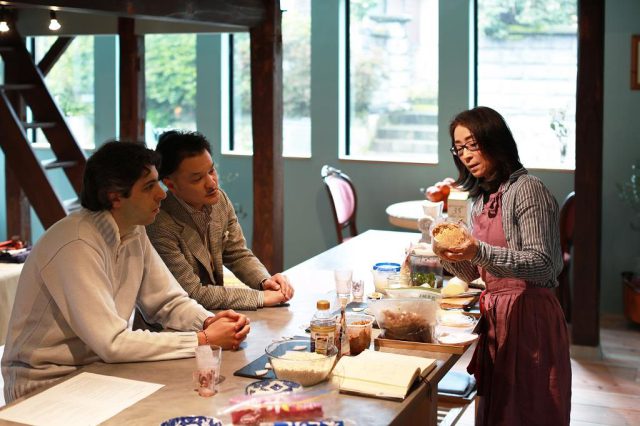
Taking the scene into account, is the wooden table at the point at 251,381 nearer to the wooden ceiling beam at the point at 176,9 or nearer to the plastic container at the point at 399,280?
the plastic container at the point at 399,280

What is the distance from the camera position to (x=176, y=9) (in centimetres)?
475

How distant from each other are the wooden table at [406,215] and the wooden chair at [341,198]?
41 cm

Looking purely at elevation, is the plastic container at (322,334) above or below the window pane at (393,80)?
below

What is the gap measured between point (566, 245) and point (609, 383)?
129 cm

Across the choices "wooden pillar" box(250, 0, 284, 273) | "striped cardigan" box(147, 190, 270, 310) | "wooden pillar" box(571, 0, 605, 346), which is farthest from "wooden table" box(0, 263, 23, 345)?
"wooden pillar" box(571, 0, 605, 346)

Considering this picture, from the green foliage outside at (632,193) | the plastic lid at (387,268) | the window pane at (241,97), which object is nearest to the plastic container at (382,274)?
the plastic lid at (387,268)

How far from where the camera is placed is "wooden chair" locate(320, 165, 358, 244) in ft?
21.0

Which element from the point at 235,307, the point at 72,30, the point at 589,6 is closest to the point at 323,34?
the point at 72,30

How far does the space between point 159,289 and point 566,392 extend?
144cm

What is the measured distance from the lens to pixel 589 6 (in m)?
5.26

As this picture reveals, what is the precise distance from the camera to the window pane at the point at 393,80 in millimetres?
7242

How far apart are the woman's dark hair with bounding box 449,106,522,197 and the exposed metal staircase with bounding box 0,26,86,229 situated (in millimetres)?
3574

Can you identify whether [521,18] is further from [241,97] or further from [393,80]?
[241,97]

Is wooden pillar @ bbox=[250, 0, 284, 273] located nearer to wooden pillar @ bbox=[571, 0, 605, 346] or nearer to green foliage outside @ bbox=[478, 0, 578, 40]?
wooden pillar @ bbox=[571, 0, 605, 346]
